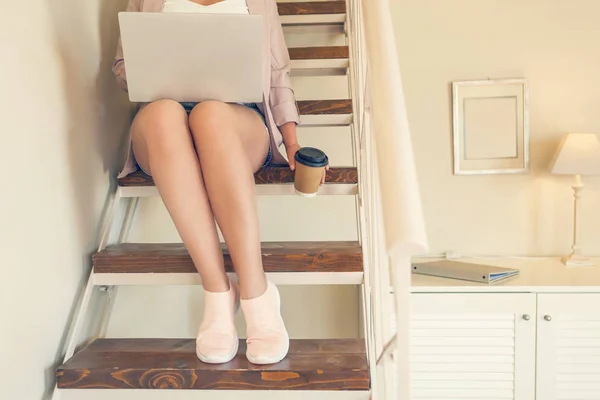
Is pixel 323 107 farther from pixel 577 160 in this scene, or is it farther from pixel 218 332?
pixel 577 160

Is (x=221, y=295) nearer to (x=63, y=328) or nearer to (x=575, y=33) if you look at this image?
(x=63, y=328)

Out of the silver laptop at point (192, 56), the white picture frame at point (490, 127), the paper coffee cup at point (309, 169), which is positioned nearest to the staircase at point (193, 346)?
the paper coffee cup at point (309, 169)

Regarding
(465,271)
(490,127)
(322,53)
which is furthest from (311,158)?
(490,127)

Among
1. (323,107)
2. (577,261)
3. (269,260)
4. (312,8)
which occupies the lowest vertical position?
(577,261)

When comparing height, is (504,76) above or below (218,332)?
above

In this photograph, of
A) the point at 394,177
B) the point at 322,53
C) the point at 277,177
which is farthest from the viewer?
the point at 322,53

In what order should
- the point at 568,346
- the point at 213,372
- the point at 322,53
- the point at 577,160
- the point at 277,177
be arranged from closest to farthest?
the point at 213,372 → the point at 277,177 → the point at 568,346 → the point at 322,53 → the point at 577,160

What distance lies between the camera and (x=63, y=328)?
1.25 metres

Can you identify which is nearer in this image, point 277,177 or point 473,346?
point 277,177

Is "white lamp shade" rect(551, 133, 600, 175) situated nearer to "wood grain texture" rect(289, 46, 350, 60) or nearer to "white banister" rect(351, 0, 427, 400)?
"wood grain texture" rect(289, 46, 350, 60)

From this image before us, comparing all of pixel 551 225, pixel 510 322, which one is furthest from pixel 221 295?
pixel 551 225

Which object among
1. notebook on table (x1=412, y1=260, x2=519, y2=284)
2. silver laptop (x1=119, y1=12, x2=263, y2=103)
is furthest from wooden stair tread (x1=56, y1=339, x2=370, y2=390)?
notebook on table (x1=412, y1=260, x2=519, y2=284)

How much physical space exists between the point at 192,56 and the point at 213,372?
Result: 646mm

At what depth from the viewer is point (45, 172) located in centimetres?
120
